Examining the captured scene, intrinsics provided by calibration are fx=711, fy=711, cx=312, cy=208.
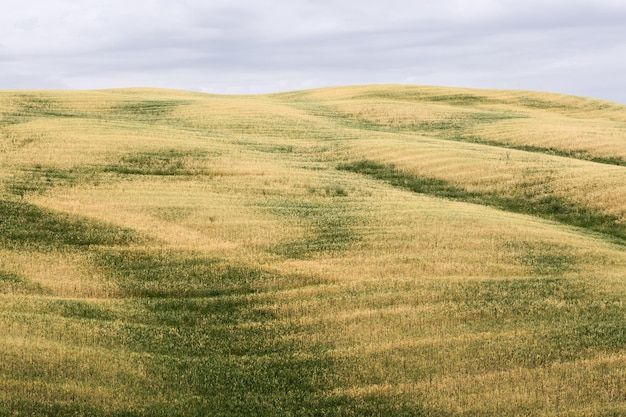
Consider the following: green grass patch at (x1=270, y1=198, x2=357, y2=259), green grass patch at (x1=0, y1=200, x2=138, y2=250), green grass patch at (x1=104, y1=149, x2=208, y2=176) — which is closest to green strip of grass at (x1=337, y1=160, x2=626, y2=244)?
green grass patch at (x1=270, y1=198, x2=357, y2=259)

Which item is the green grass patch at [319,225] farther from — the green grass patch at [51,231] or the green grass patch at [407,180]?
the green grass patch at [51,231]

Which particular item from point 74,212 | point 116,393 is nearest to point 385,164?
point 74,212

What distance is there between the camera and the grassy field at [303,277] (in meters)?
12.9

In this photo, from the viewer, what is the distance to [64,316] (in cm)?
1597

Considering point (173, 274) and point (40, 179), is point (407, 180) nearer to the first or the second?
point (40, 179)

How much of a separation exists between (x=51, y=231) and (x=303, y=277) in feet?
28.6

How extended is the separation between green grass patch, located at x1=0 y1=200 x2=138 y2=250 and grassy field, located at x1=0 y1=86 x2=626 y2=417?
88 mm

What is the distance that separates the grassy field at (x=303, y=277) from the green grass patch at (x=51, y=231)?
0.09 m

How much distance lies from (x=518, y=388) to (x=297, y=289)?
22.7 feet

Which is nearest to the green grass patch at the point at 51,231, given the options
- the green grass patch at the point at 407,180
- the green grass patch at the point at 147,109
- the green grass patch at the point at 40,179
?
the green grass patch at the point at 40,179

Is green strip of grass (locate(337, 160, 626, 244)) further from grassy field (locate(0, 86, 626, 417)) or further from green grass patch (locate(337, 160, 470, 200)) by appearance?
grassy field (locate(0, 86, 626, 417))

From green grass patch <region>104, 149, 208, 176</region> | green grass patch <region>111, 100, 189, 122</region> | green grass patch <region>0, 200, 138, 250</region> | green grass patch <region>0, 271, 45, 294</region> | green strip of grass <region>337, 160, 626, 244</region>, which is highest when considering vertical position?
green grass patch <region>111, 100, 189, 122</region>

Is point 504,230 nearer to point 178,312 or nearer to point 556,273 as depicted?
point 556,273

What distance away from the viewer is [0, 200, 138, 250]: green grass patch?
21.5m
